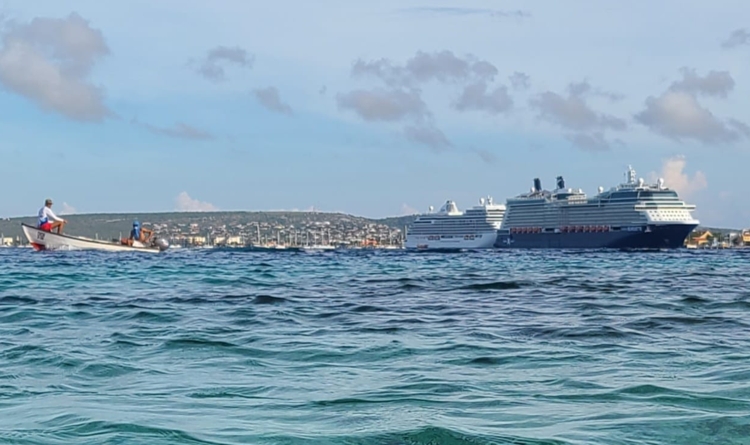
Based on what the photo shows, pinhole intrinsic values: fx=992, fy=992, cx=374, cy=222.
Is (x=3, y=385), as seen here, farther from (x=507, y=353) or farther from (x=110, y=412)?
(x=507, y=353)

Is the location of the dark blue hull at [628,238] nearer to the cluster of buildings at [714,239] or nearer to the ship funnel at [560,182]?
the ship funnel at [560,182]

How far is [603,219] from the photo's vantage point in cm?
10012

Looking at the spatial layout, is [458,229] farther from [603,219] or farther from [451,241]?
[603,219]

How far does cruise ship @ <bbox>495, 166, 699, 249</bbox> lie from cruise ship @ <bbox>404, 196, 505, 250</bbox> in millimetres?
3120

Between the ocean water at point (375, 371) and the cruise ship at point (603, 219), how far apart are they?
8326cm

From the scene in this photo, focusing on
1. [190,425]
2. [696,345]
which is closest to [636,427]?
[190,425]

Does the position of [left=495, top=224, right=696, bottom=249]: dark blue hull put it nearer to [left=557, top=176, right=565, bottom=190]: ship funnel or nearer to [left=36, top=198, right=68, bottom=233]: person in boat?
[left=557, top=176, right=565, bottom=190]: ship funnel

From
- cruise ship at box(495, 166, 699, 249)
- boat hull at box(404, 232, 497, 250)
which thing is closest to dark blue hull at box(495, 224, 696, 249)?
cruise ship at box(495, 166, 699, 249)

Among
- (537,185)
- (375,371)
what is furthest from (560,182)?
(375,371)

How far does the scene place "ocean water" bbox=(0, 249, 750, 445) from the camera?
5469 mm

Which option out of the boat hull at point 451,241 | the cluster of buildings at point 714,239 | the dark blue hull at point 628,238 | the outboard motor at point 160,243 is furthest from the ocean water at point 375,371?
the cluster of buildings at point 714,239

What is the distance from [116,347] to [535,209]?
330 ft

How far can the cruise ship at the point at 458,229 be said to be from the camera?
372ft

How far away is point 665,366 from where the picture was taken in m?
7.97
